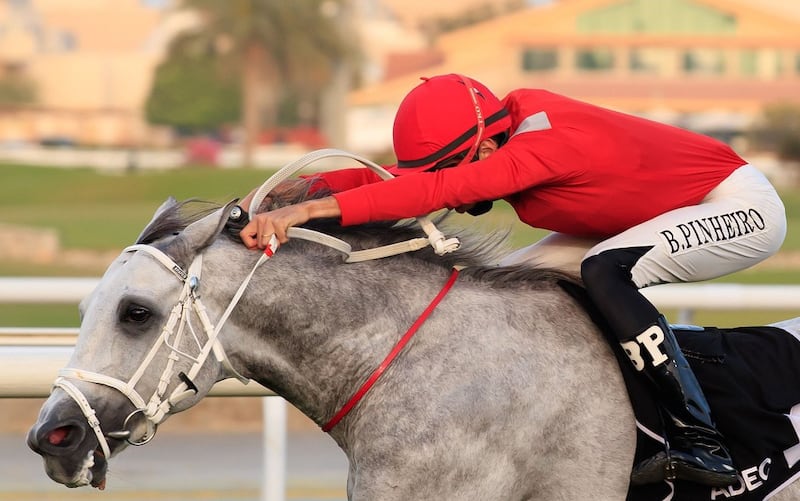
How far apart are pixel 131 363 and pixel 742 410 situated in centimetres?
160

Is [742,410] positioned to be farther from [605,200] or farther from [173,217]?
[173,217]

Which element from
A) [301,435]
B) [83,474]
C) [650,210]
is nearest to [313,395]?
[83,474]

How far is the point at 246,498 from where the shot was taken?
6637 millimetres

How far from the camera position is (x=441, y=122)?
3.41m

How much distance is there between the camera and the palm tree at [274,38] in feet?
167

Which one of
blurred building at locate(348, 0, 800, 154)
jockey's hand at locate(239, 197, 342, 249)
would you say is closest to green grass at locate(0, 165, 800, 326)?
jockey's hand at locate(239, 197, 342, 249)

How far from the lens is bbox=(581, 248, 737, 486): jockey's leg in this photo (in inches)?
130

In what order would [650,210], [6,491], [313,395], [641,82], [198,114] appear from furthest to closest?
[198,114], [641,82], [6,491], [650,210], [313,395]

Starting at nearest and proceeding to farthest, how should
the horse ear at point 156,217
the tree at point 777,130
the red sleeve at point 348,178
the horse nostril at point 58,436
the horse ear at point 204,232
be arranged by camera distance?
1. the horse nostril at point 58,436
2. the horse ear at point 204,232
3. the horse ear at point 156,217
4. the red sleeve at point 348,178
5. the tree at point 777,130

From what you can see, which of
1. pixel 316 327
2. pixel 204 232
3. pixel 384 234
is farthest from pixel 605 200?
pixel 204 232

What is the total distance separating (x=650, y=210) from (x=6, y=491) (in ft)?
13.9

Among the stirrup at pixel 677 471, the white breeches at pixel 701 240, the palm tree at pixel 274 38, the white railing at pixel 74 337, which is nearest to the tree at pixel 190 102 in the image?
the palm tree at pixel 274 38

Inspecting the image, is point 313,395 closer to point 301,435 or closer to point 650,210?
point 650,210

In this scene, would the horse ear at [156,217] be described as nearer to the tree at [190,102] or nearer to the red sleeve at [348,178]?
the red sleeve at [348,178]
